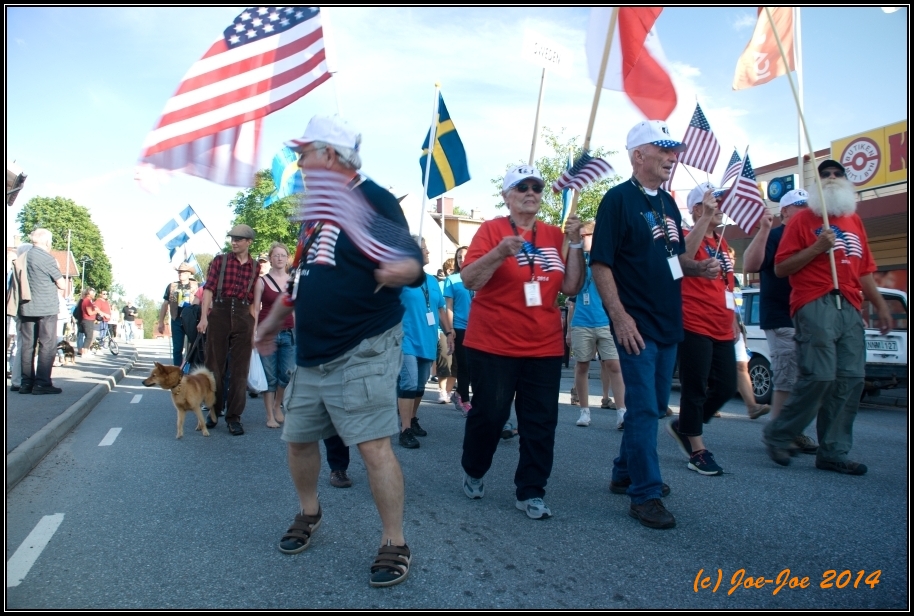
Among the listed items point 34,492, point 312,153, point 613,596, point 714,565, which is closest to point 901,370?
point 714,565

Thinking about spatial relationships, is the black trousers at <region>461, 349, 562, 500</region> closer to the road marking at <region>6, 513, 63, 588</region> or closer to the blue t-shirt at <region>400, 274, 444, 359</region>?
the road marking at <region>6, 513, 63, 588</region>

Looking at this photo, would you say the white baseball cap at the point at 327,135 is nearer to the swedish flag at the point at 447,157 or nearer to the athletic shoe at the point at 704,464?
the athletic shoe at the point at 704,464

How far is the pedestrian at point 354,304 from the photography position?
124 inches

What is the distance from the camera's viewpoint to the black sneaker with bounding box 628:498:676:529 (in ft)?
12.7

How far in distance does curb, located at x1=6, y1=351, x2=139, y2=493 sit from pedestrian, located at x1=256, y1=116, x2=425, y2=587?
2974mm

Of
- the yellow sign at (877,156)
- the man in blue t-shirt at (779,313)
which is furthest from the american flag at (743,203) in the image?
the yellow sign at (877,156)

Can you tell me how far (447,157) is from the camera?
28.2ft

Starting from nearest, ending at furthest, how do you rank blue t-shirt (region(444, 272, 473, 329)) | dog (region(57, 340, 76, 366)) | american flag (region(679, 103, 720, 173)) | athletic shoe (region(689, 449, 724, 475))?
athletic shoe (region(689, 449, 724, 475)), american flag (region(679, 103, 720, 173)), blue t-shirt (region(444, 272, 473, 329)), dog (region(57, 340, 76, 366))

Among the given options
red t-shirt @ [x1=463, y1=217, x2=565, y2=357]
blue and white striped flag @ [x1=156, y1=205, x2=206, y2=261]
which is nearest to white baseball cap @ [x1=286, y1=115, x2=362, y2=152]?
red t-shirt @ [x1=463, y1=217, x2=565, y2=357]

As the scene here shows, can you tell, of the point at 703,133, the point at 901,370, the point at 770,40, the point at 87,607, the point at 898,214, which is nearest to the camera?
the point at 87,607

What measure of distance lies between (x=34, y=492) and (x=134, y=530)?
4.94 ft

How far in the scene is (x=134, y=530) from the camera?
3961 millimetres

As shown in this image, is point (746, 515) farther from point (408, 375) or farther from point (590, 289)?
point (590, 289)

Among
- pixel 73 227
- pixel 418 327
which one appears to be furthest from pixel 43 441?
pixel 73 227
